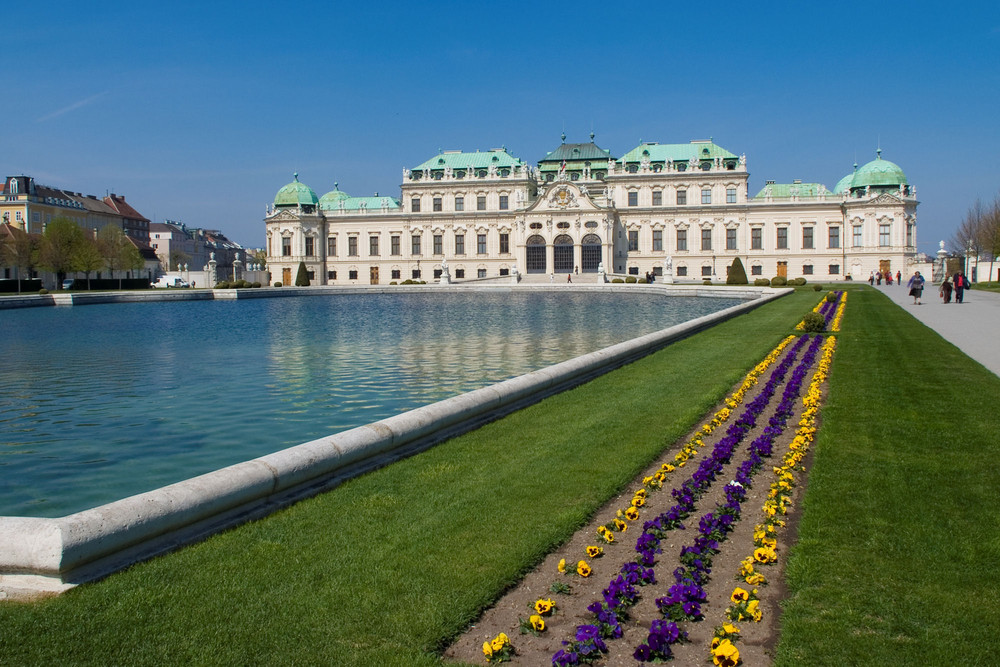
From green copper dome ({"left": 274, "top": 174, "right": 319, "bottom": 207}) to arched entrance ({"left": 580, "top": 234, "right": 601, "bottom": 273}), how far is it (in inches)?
1368

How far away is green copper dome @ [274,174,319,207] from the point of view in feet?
316

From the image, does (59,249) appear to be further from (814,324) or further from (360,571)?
(360,571)

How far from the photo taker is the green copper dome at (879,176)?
8131 centimetres

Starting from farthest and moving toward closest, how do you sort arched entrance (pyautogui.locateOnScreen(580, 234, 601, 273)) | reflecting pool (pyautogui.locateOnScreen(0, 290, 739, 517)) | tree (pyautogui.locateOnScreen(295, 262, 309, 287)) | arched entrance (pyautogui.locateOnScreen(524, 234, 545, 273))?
arched entrance (pyautogui.locateOnScreen(524, 234, 545, 273))
tree (pyautogui.locateOnScreen(295, 262, 309, 287))
arched entrance (pyautogui.locateOnScreen(580, 234, 601, 273))
reflecting pool (pyautogui.locateOnScreen(0, 290, 739, 517))

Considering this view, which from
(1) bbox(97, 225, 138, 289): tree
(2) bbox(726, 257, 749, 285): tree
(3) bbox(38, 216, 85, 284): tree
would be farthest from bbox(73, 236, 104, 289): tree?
(2) bbox(726, 257, 749, 285): tree

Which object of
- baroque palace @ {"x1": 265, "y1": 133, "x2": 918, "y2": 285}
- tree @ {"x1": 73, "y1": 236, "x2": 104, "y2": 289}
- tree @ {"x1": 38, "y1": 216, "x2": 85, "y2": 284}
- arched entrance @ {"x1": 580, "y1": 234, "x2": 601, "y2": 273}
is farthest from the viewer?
arched entrance @ {"x1": 580, "y1": 234, "x2": 601, "y2": 273}

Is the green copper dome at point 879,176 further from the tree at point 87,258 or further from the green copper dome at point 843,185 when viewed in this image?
the tree at point 87,258

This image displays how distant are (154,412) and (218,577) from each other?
9584 millimetres

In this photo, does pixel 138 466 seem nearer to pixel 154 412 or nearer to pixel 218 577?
pixel 154 412

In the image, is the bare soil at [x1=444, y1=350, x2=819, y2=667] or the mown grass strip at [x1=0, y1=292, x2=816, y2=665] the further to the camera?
the bare soil at [x1=444, y1=350, x2=819, y2=667]

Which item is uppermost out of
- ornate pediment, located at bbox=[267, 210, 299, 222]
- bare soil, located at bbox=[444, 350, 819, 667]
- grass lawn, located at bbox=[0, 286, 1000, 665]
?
ornate pediment, located at bbox=[267, 210, 299, 222]

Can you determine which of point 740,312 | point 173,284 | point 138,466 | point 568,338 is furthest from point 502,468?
point 173,284

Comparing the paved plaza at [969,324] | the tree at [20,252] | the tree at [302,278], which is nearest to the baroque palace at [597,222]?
the tree at [302,278]

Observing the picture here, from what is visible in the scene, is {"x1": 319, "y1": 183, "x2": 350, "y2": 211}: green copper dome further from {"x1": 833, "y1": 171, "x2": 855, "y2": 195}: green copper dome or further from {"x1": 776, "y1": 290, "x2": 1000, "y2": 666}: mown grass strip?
{"x1": 776, "y1": 290, "x2": 1000, "y2": 666}: mown grass strip
